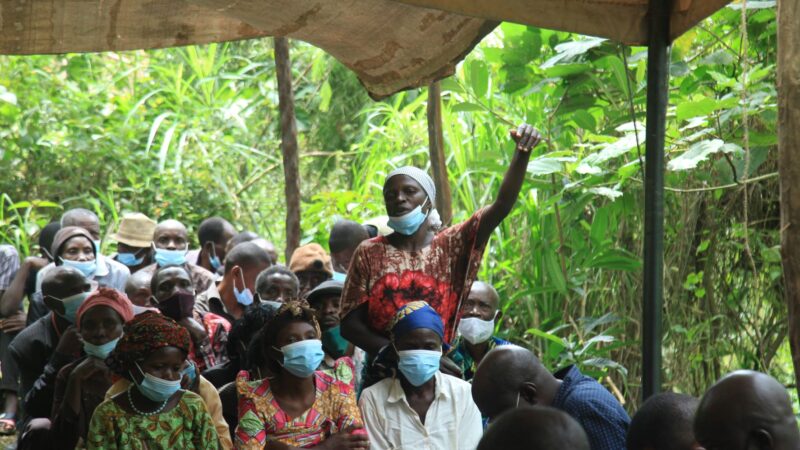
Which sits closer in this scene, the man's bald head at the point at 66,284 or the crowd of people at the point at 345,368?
the crowd of people at the point at 345,368

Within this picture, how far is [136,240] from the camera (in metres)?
8.47

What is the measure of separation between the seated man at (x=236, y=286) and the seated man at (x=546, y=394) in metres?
3.00

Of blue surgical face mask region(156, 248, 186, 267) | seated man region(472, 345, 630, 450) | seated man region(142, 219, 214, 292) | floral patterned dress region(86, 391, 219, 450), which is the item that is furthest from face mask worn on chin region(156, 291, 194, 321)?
seated man region(472, 345, 630, 450)

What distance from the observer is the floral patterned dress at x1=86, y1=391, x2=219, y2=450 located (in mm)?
4457

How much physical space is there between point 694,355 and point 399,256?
2769mm

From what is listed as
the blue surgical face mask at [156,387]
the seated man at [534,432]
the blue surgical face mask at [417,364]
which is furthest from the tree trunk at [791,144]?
the blue surgical face mask at [156,387]

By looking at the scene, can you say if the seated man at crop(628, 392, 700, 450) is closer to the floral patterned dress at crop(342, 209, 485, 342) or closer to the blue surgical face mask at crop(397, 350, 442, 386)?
the blue surgical face mask at crop(397, 350, 442, 386)

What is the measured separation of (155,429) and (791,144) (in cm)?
266

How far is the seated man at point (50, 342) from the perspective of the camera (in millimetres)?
5598

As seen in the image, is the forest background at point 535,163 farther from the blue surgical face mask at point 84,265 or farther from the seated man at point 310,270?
the blue surgical face mask at point 84,265

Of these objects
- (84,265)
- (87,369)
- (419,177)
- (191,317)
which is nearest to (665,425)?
(419,177)

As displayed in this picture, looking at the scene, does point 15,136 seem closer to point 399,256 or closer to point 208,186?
point 208,186

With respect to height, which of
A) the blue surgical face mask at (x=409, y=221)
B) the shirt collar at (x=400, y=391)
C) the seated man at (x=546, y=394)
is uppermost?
the blue surgical face mask at (x=409, y=221)

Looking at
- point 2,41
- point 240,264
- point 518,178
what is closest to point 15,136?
point 240,264
